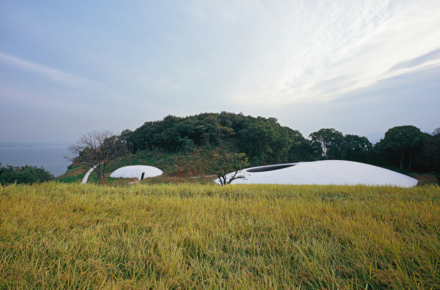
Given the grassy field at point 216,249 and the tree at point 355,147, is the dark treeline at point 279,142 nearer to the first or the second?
the tree at point 355,147

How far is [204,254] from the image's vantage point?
155 cm

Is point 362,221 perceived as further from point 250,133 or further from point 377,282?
point 250,133

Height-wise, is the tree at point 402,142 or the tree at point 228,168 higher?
the tree at point 402,142

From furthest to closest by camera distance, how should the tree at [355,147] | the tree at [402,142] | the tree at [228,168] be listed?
the tree at [355,147] < the tree at [402,142] < the tree at [228,168]

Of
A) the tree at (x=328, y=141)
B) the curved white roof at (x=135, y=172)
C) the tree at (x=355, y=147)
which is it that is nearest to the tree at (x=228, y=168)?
the curved white roof at (x=135, y=172)

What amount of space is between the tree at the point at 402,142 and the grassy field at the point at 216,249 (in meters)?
34.6

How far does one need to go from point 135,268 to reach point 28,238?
115 cm

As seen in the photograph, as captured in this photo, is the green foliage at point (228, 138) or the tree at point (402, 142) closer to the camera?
A: the tree at point (402, 142)

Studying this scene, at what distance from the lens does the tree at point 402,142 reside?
26.0m

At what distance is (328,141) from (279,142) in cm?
1290

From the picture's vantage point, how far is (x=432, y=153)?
22.2 meters

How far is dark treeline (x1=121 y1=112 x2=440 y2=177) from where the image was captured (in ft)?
87.3

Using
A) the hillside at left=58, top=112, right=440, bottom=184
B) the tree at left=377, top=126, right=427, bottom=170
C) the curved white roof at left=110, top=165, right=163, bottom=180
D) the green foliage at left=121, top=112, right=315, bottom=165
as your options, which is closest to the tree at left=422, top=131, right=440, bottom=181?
the hillside at left=58, top=112, right=440, bottom=184

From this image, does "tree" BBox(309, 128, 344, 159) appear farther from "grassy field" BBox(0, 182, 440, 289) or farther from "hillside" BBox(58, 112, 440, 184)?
"grassy field" BBox(0, 182, 440, 289)
